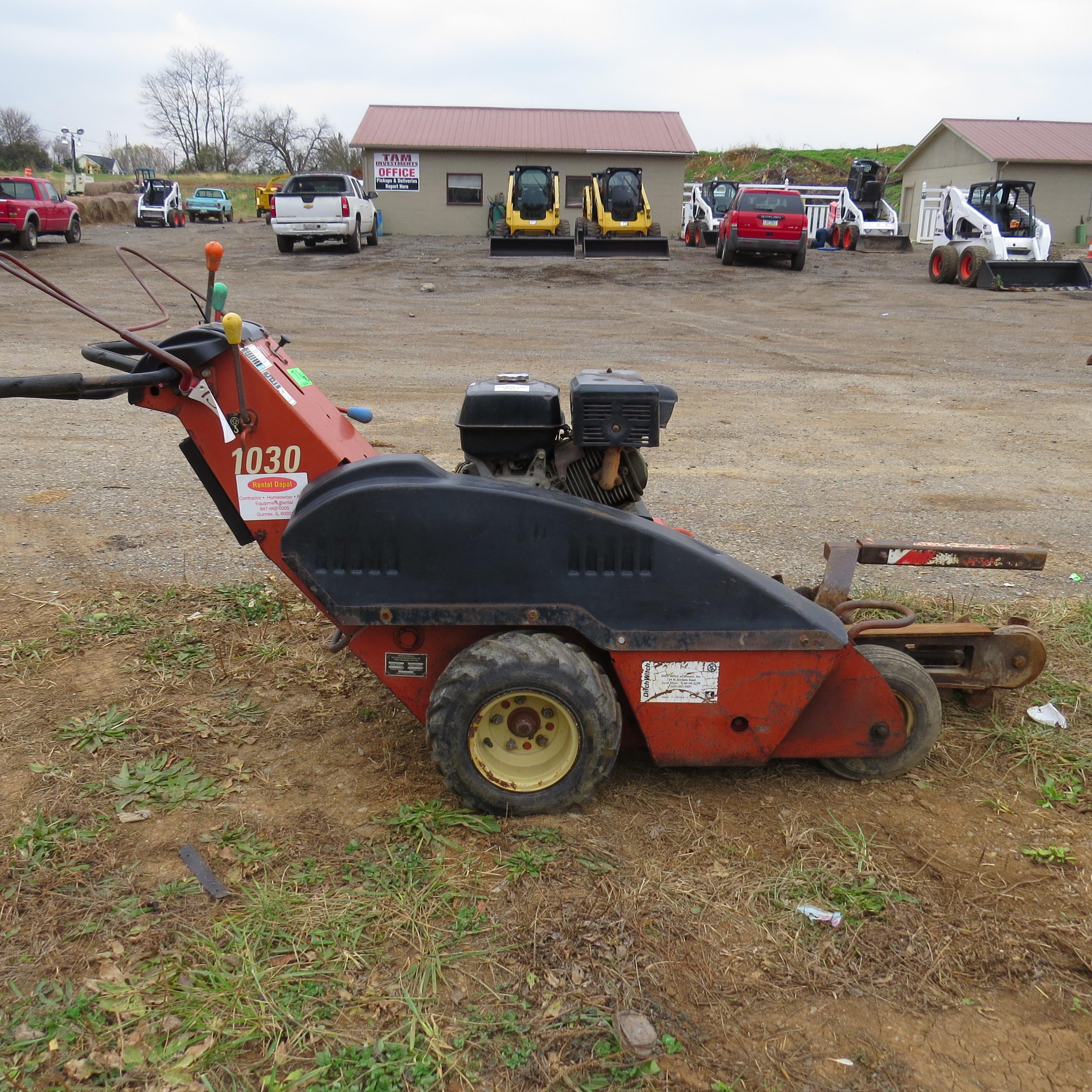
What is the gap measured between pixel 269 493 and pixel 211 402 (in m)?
0.32

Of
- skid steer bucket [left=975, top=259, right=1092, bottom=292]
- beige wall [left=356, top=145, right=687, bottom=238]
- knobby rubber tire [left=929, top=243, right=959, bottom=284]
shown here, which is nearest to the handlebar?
skid steer bucket [left=975, top=259, right=1092, bottom=292]

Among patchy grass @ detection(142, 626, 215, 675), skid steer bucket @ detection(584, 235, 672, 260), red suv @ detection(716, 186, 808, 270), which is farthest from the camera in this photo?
skid steer bucket @ detection(584, 235, 672, 260)

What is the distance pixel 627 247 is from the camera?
24.6 meters

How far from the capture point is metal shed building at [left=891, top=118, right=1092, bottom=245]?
33.6m

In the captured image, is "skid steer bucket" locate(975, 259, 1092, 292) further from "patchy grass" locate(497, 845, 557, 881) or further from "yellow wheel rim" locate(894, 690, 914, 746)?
"patchy grass" locate(497, 845, 557, 881)

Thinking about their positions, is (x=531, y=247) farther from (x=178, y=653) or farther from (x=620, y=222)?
(x=178, y=653)

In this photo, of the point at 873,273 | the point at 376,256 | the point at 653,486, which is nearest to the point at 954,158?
the point at 873,273

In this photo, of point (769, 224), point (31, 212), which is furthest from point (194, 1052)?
point (31, 212)

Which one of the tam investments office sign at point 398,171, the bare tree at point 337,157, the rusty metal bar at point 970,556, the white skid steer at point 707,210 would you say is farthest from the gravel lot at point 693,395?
the bare tree at point 337,157

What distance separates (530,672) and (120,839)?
52.1 inches

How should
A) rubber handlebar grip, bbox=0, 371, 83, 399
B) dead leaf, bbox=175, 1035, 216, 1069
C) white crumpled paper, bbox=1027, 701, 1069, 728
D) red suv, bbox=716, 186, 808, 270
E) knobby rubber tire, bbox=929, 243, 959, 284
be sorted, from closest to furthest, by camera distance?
dead leaf, bbox=175, 1035, 216, 1069 < rubber handlebar grip, bbox=0, 371, 83, 399 < white crumpled paper, bbox=1027, 701, 1069, 728 < knobby rubber tire, bbox=929, 243, 959, 284 < red suv, bbox=716, 186, 808, 270

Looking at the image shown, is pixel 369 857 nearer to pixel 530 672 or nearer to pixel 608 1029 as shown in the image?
pixel 530 672

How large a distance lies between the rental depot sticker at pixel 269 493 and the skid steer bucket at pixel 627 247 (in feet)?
72.2

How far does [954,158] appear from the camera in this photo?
35.8 m
